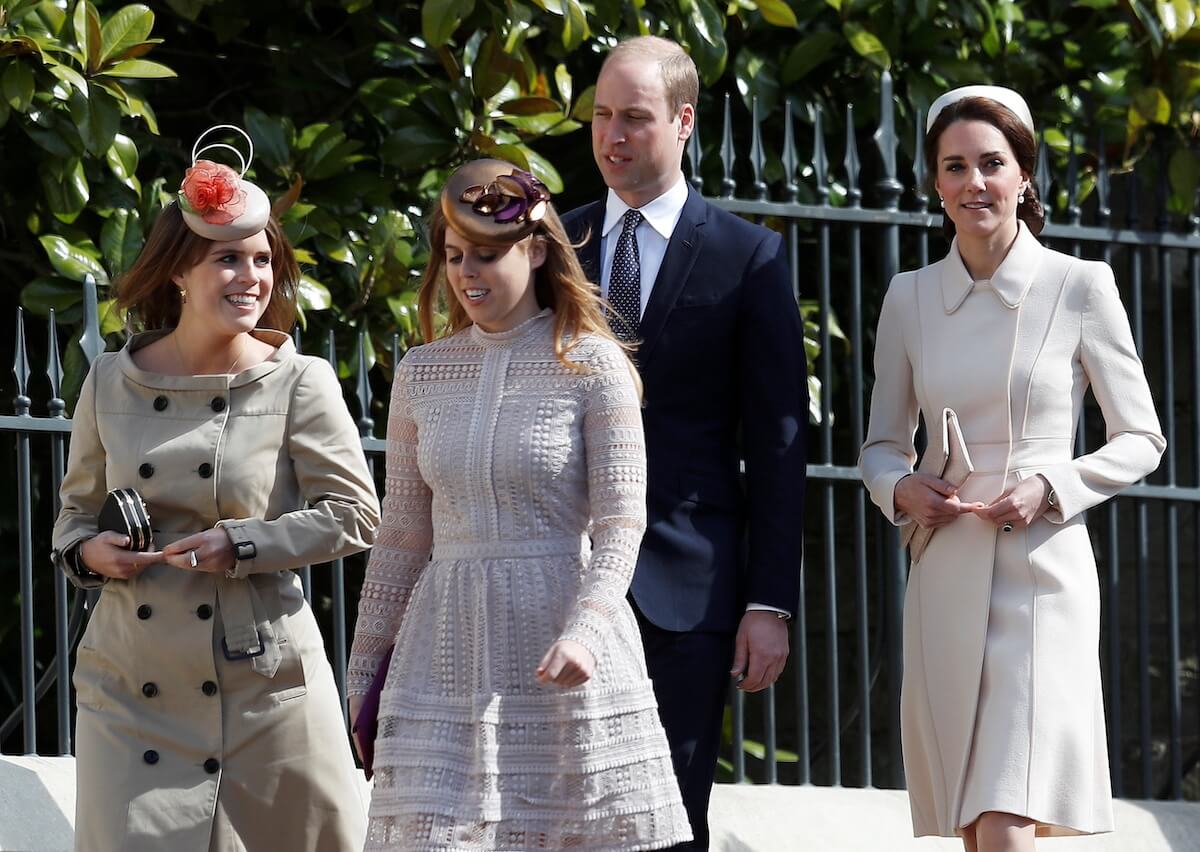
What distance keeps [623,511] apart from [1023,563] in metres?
1.01

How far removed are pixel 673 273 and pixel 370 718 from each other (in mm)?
998

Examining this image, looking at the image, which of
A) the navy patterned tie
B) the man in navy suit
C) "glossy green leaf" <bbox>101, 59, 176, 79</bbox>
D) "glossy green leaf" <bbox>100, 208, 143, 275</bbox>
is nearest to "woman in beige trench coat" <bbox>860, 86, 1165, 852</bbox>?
the man in navy suit

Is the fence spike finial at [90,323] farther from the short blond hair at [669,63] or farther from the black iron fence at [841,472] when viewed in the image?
the short blond hair at [669,63]

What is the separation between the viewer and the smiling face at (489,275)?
3248mm

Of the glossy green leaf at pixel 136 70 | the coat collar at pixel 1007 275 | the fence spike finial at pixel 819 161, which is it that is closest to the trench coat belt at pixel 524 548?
the coat collar at pixel 1007 275

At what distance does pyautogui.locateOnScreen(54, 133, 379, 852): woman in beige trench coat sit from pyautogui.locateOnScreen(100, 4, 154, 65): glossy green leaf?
1.37 m

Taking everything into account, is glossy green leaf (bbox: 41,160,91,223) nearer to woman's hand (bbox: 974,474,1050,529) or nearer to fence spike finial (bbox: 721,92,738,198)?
fence spike finial (bbox: 721,92,738,198)

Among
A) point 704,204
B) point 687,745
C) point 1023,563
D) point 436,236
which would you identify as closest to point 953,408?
point 1023,563

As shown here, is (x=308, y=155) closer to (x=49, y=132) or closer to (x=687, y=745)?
(x=49, y=132)

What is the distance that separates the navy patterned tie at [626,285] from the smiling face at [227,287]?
0.63 metres

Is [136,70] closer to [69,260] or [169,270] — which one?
[69,260]

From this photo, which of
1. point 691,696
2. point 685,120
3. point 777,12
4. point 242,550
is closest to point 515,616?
point 691,696

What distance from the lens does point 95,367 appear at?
3.75 m

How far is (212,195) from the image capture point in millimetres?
3645
